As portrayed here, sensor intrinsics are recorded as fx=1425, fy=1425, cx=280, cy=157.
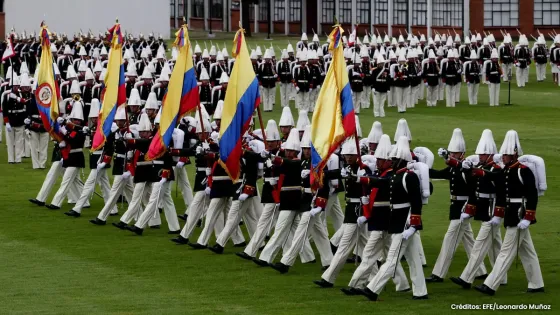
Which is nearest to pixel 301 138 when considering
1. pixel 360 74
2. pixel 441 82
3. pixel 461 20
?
pixel 360 74

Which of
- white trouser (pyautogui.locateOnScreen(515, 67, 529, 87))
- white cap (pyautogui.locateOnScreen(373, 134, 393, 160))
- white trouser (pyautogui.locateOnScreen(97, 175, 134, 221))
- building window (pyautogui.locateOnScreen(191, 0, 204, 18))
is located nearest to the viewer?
white cap (pyautogui.locateOnScreen(373, 134, 393, 160))

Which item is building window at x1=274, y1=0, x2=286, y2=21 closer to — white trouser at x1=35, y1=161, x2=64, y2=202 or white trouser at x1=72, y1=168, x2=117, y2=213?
white trouser at x1=35, y1=161, x2=64, y2=202

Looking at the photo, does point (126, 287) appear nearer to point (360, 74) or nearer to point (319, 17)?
point (360, 74)

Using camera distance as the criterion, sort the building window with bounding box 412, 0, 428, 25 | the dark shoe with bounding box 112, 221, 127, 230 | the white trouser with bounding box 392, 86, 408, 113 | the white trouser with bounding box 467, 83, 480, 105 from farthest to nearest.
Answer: the building window with bounding box 412, 0, 428, 25 < the white trouser with bounding box 467, 83, 480, 105 < the white trouser with bounding box 392, 86, 408, 113 < the dark shoe with bounding box 112, 221, 127, 230

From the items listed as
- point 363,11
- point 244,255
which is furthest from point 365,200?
point 363,11

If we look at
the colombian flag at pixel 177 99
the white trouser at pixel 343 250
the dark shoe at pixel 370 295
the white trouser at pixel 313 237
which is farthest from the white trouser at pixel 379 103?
the dark shoe at pixel 370 295

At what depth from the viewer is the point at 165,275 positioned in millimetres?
17000

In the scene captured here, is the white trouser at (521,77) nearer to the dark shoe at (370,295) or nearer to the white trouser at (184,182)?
the white trouser at (184,182)

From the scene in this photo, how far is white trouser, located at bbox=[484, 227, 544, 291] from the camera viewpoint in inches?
607

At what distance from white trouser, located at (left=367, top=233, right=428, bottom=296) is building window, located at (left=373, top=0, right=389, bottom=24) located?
52221 millimetres

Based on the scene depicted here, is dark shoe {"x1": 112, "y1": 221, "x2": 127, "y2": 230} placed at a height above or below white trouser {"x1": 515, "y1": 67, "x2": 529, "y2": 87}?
below

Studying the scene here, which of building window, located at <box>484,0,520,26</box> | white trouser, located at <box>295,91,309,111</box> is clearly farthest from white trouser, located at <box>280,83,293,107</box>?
building window, located at <box>484,0,520,26</box>

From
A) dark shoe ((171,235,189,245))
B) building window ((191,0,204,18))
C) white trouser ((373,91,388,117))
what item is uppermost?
building window ((191,0,204,18))

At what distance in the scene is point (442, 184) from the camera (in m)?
24.7
